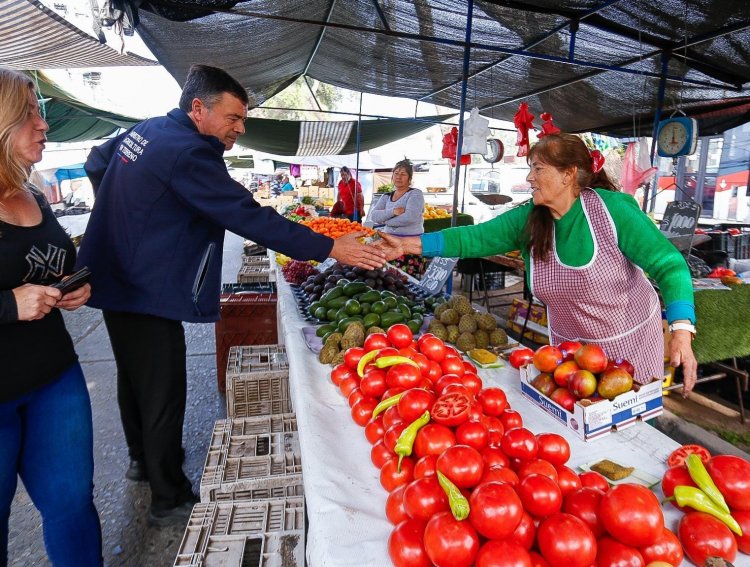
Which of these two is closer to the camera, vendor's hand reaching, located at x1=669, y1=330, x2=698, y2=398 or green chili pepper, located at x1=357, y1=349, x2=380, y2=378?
vendor's hand reaching, located at x1=669, y1=330, x2=698, y2=398

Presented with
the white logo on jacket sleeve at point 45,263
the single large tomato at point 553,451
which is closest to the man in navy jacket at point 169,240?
the white logo on jacket sleeve at point 45,263

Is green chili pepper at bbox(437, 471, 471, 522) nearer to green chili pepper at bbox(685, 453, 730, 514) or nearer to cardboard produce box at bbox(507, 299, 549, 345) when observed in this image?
green chili pepper at bbox(685, 453, 730, 514)

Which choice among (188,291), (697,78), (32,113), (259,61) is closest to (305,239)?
(188,291)

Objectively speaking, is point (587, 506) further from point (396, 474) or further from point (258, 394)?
point (258, 394)

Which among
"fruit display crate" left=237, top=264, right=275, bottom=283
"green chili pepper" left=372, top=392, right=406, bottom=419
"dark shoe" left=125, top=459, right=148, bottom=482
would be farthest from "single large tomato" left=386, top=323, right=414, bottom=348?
"fruit display crate" left=237, top=264, right=275, bottom=283

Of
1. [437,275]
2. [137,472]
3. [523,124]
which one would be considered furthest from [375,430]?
[523,124]

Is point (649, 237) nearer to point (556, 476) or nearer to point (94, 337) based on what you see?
point (556, 476)

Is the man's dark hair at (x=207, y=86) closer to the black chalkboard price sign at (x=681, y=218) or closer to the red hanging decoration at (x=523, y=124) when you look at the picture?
the red hanging decoration at (x=523, y=124)

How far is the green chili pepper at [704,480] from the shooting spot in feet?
3.50

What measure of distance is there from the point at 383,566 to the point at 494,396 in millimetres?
660

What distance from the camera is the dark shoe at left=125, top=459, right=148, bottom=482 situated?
2.97m

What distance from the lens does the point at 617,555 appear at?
944 mm

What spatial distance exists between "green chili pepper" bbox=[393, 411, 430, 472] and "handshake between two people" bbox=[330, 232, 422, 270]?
116 cm

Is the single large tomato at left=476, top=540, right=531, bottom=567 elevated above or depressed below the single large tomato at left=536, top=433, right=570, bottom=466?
below
